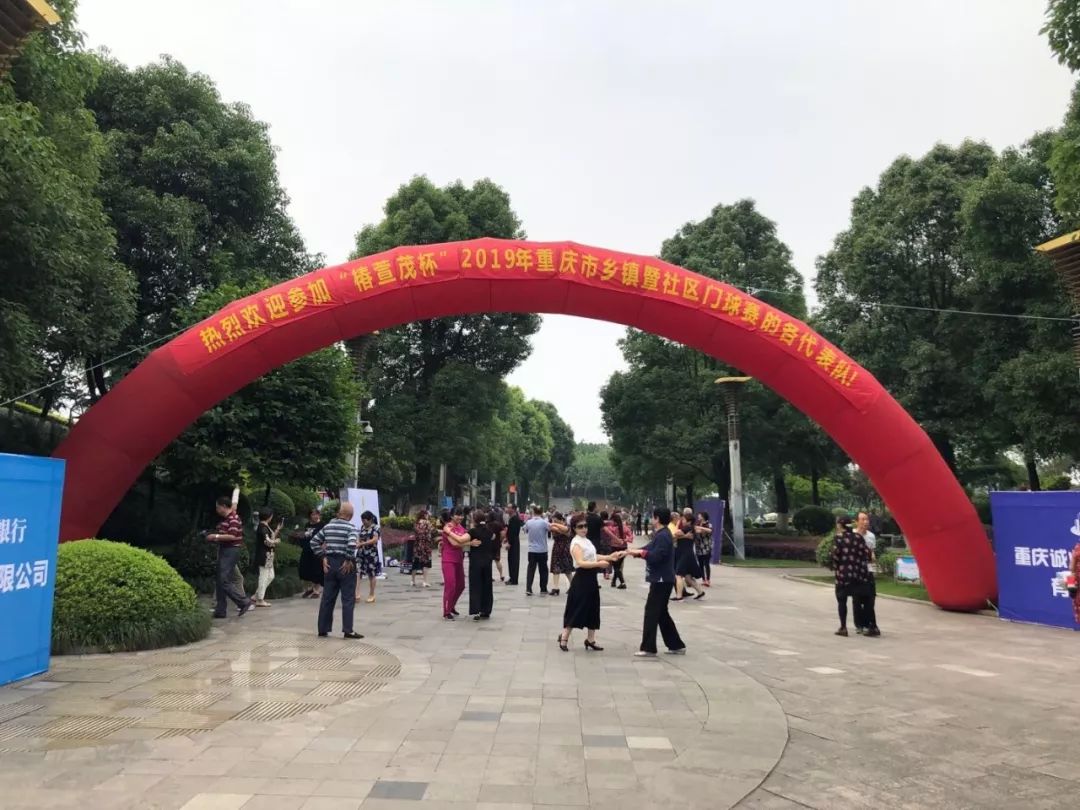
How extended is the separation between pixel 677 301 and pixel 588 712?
7.13 meters

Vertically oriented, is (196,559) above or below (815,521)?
below

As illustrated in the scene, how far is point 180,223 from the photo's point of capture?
50.1 feet

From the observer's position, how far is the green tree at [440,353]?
1158 inches

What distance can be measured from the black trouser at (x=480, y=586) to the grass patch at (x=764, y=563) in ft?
50.4

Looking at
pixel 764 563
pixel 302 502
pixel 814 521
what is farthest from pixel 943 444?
pixel 302 502

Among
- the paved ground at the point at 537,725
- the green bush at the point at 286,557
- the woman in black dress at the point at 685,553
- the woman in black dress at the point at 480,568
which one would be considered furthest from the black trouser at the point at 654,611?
the green bush at the point at 286,557

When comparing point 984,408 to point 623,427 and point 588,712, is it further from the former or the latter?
point 588,712

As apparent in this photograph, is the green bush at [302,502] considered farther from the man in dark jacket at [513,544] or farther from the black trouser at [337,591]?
the black trouser at [337,591]

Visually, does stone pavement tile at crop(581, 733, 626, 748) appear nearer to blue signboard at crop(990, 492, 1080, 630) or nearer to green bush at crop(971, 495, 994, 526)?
blue signboard at crop(990, 492, 1080, 630)

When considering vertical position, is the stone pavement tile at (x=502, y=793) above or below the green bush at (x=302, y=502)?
below

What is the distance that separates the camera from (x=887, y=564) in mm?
17734

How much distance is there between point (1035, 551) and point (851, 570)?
3.20 metres

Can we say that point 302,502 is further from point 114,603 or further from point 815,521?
point 815,521

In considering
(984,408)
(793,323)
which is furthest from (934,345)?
(793,323)
